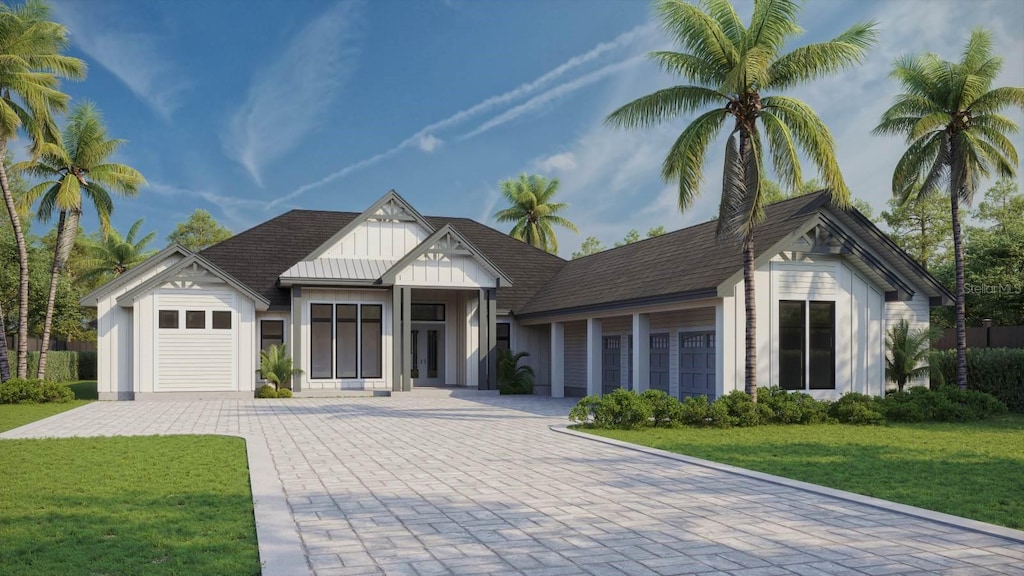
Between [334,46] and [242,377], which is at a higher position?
[334,46]

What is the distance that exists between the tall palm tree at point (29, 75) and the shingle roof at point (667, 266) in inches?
629

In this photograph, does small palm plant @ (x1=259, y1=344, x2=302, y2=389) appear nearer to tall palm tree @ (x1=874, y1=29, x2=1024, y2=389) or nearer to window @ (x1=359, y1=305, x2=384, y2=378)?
window @ (x1=359, y1=305, x2=384, y2=378)

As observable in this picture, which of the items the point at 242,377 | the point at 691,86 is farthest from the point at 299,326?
the point at 691,86

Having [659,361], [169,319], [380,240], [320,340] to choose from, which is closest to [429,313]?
[380,240]

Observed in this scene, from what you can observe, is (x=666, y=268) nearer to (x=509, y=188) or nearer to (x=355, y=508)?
(x=355, y=508)

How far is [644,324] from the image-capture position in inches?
869

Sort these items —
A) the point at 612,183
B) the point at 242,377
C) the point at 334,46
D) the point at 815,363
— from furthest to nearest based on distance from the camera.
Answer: the point at 612,183
the point at 334,46
the point at 242,377
the point at 815,363

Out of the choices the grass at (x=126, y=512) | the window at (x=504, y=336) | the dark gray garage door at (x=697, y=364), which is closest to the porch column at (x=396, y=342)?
the window at (x=504, y=336)

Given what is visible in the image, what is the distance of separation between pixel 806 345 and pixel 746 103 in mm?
6282

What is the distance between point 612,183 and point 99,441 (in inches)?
1394

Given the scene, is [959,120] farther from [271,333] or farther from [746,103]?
[271,333]

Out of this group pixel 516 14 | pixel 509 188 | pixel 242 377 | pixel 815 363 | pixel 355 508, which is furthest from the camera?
pixel 509 188

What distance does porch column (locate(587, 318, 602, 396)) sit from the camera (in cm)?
2458

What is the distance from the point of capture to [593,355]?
2459cm
